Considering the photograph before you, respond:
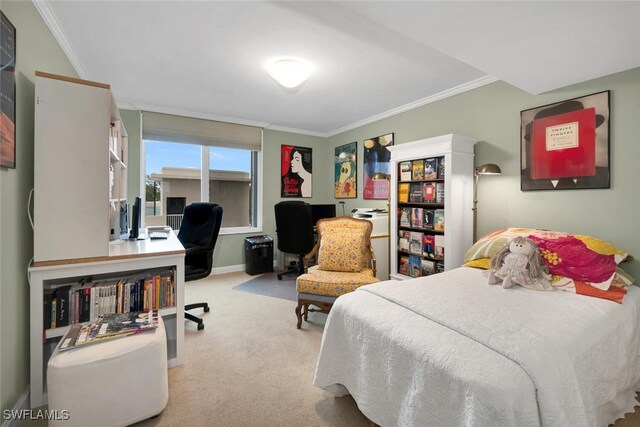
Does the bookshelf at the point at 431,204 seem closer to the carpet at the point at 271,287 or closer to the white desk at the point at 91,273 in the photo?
the carpet at the point at 271,287

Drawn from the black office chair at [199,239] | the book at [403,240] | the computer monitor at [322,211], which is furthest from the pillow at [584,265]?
the computer monitor at [322,211]

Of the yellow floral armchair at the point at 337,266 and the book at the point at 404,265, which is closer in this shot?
the yellow floral armchair at the point at 337,266

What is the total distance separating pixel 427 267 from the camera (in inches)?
122

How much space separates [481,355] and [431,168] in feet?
7.48

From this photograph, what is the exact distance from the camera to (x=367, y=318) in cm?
146

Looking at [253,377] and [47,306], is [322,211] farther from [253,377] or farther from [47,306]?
[47,306]

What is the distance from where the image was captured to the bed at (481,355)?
3.20 ft

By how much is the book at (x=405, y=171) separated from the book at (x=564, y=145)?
3.75 feet

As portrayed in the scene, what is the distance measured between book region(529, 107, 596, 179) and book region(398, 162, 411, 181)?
1.14m

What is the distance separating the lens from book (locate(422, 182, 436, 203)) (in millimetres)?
3009

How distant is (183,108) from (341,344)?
3.81 meters

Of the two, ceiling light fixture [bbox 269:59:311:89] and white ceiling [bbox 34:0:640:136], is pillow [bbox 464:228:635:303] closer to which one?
white ceiling [bbox 34:0:640:136]

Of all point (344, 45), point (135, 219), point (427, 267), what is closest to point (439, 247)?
point (427, 267)

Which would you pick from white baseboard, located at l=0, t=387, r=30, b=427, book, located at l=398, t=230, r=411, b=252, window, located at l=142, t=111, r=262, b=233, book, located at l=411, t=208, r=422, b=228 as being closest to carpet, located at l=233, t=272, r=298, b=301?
window, located at l=142, t=111, r=262, b=233
